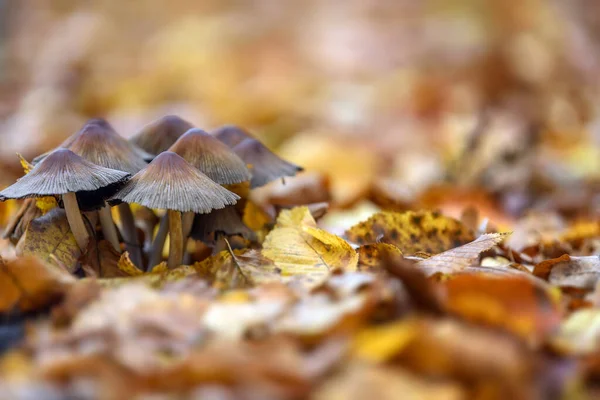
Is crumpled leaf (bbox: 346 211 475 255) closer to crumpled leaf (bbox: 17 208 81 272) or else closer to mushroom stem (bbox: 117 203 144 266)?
mushroom stem (bbox: 117 203 144 266)

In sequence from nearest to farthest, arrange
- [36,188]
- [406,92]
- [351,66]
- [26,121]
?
[36,188] < [26,121] < [406,92] < [351,66]

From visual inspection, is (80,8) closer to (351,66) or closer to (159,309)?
(351,66)

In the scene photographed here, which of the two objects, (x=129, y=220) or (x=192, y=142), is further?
(x=129, y=220)

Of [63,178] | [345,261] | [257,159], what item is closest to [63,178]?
[63,178]

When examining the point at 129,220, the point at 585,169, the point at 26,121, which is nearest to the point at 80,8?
the point at 26,121

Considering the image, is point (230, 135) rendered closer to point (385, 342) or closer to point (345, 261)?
point (345, 261)

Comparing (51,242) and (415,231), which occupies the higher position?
(415,231)

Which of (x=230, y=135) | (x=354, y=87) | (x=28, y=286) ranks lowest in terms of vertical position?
(x=28, y=286)
